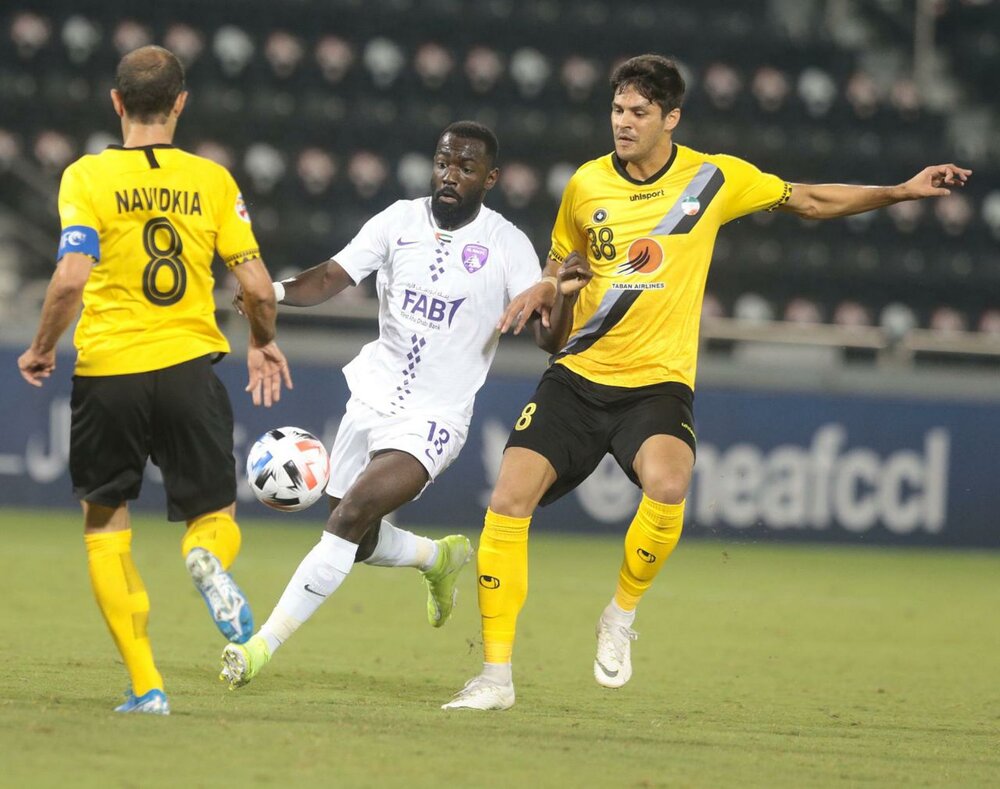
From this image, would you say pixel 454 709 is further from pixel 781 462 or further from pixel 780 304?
pixel 780 304

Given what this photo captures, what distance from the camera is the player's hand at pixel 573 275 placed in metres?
6.41

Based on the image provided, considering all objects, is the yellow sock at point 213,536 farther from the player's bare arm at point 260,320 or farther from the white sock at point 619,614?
the white sock at point 619,614

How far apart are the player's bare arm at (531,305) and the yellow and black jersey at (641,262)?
0.26 metres

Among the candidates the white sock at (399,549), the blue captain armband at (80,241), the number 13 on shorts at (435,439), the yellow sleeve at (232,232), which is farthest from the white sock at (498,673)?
the blue captain armband at (80,241)

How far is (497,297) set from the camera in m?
6.89

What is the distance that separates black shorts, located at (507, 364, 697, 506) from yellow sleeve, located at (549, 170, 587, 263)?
1.76ft

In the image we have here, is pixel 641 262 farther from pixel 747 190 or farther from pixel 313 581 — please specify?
pixel 313 581

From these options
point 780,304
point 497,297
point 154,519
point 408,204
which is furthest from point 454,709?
point 780,304

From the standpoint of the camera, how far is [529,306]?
6375 mm

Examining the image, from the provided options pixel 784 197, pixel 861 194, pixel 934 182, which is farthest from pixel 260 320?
pixel 934 182

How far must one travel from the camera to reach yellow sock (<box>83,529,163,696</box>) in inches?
213

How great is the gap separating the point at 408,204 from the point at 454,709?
224 cm

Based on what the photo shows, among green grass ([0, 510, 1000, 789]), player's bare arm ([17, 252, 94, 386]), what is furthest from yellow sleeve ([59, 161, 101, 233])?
green grass ([0, 510, 1000, 789])

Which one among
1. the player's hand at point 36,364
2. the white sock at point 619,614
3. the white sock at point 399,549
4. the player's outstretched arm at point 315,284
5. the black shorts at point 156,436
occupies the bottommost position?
the white sock at point 619,614
